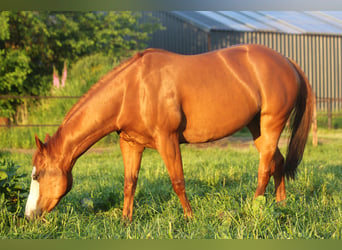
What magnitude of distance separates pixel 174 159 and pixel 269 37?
17073mm

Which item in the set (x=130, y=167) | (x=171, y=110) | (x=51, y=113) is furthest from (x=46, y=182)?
(x=51, y=113)

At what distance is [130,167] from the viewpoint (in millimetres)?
4883

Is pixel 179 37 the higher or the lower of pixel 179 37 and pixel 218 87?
the lower

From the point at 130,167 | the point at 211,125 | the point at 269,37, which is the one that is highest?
the point at 211,125

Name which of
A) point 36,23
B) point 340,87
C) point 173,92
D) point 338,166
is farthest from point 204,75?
point 340,87

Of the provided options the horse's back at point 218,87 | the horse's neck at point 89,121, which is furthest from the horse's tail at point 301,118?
the horse's neck at point 89,121

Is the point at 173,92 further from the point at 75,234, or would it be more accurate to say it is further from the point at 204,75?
the point at 75,234

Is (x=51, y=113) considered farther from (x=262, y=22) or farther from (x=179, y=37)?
(x=262, y=22)

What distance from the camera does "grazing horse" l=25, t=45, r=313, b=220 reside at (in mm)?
4465

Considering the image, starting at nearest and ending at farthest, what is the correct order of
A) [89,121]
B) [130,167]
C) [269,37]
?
1. [89,121]
2. [130,167]
3. [269,37]

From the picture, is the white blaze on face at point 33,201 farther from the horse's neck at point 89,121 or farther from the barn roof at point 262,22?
the barn roof at point 262,22

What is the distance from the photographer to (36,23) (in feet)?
54.6

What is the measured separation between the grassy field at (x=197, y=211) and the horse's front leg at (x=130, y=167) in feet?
0.51

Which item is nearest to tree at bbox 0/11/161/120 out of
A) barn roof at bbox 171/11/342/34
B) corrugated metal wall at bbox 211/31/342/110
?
barn roof at bbox 171/11/342/34
